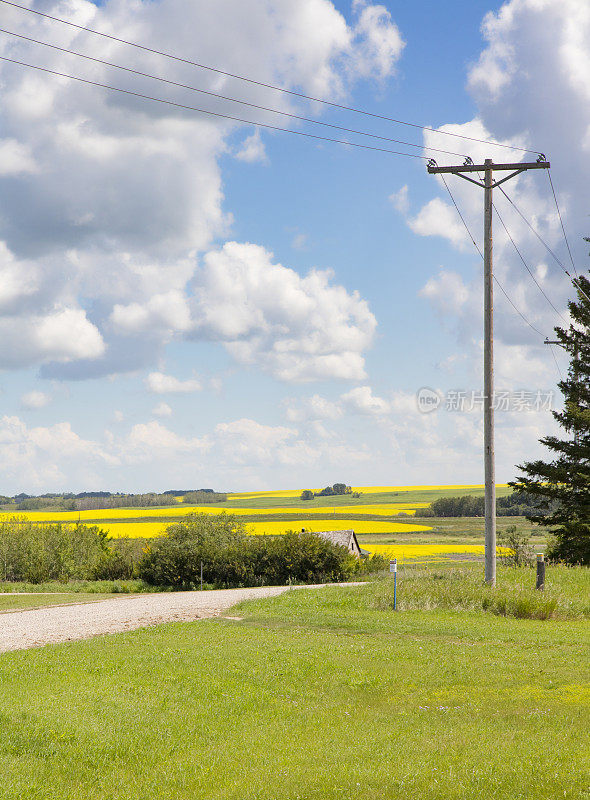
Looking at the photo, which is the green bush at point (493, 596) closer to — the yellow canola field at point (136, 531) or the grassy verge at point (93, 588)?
the grassy verge at point (93, 588)

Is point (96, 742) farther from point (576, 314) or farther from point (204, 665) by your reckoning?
point (576, 314)

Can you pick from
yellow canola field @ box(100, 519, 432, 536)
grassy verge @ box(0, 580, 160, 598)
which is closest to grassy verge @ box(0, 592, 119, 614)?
grassy verge @ box(0, 580, 160, 598)

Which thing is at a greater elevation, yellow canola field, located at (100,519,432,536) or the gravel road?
the gravel road

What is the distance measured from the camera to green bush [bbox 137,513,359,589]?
38.6m

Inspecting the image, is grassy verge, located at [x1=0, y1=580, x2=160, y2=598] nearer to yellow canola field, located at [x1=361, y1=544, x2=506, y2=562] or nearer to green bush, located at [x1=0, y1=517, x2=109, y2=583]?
green bush, located at [x1=0, y1=517, x2=109, y2=583]

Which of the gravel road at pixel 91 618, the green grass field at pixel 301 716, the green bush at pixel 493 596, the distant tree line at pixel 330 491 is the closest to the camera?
the green grass field at pixel 301 716

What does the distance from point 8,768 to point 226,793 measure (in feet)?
8.75

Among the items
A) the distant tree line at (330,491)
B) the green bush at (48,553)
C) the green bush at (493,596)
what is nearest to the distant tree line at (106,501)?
the distant tree line at (330,491)

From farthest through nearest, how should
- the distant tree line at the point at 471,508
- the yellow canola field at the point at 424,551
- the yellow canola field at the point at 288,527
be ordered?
the distant tree line at the point at 471,508
the yellow canola field at the point at 288,527
the yellow canola field at the point at 424,551

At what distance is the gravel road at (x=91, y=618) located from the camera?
17.6m

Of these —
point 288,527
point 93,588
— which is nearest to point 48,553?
point 93,588

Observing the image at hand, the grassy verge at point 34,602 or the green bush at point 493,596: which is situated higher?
the green bush at point 493,596

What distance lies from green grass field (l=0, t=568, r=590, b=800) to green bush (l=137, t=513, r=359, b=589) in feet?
73.4

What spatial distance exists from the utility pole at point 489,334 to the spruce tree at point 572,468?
39.2 ft
